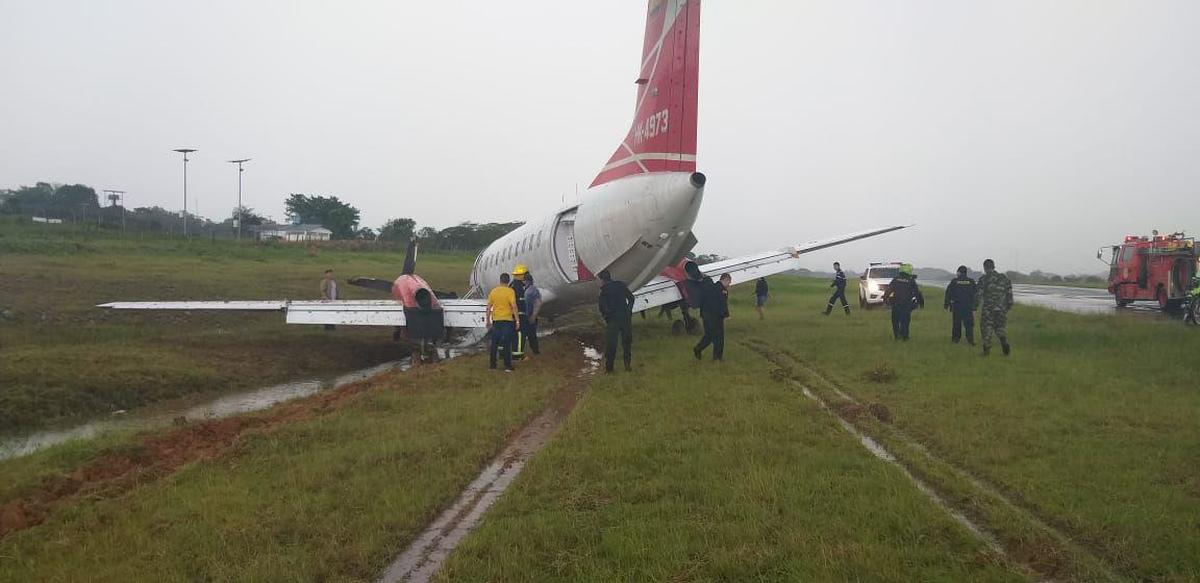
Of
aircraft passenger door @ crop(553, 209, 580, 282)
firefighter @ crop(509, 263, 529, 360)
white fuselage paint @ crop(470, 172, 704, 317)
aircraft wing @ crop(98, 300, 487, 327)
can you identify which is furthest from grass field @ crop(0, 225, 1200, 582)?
aircraft passenger door @ crop(553, 209, 580, 282)

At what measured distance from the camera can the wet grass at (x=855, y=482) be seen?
13.9 feet

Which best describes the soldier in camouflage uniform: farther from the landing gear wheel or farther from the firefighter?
the landing gear wheel

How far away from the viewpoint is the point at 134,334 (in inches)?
723

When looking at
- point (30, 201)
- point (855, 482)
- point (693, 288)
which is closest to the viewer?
point (855, 482)

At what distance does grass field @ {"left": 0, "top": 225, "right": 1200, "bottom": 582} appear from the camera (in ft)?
14.2

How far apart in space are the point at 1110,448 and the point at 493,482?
5262 mm

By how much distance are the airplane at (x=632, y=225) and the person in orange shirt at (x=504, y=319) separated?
246 centimetres

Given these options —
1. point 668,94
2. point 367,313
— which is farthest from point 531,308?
point 668,94

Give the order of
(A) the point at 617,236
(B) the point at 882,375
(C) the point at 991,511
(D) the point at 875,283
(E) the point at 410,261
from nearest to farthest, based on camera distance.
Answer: (C) the point at 991,511 < (B) the point at 882,375 < (A) the point at 617,236 < (E) the point at 410,261 < (D) the point at 875,283

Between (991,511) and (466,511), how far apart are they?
11.7ft

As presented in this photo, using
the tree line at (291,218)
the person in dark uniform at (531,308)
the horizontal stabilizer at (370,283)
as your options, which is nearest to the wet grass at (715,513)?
the person in dark uniform at (531,308)

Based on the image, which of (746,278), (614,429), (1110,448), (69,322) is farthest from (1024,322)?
(69,322)

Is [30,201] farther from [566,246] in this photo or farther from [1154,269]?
[1154,269]

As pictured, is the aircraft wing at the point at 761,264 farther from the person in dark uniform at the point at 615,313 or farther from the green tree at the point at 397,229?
the green tree at the point at 397,229
